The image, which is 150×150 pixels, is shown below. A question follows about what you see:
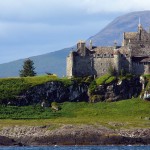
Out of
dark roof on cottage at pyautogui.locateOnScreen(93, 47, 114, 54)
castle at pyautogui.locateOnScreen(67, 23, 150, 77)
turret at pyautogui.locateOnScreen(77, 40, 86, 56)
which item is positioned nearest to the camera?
castle at pyautogui.locateOnScreen(67, 23, 150, 77)

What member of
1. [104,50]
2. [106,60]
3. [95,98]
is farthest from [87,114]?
[104,50]

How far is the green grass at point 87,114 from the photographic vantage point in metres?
142

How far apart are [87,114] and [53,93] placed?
32.1ft

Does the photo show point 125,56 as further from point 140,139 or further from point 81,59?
point 140,139

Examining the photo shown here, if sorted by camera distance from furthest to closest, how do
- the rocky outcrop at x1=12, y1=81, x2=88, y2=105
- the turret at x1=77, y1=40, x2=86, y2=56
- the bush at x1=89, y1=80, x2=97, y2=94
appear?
the turret at x1=77, y1=40, x2=86, y2=56 → the bush at x1=89, y1=80, x2=97, y2=94 → the rocky outcrop at x1=12, y1=81, x2=88, y2=105

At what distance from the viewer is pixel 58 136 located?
442 ft

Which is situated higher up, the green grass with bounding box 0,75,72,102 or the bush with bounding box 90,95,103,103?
the green grass with bounding box 0,75,72,102

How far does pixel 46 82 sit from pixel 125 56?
15586mm

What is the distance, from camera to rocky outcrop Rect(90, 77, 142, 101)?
158 metres

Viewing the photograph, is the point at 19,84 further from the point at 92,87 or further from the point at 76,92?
the point at 92,87

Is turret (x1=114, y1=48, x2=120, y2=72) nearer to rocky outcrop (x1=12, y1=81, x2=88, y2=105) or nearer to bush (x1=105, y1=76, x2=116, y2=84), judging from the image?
bush (x1=105, y1=76, x2=116, y2=84)

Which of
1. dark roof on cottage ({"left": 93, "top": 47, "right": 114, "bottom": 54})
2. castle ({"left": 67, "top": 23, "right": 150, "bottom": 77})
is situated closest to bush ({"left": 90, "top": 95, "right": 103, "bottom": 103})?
castle ({"left": 67, "top": 23, "right": 150, "bottom": 77})

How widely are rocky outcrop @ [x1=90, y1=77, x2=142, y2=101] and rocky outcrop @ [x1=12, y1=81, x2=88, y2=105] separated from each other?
9.32 feet

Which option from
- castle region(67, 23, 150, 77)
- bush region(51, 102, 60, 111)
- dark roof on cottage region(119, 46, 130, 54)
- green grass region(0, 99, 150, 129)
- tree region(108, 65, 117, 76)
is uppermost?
dark roof on cottage region(119, 46, 130, 54)
